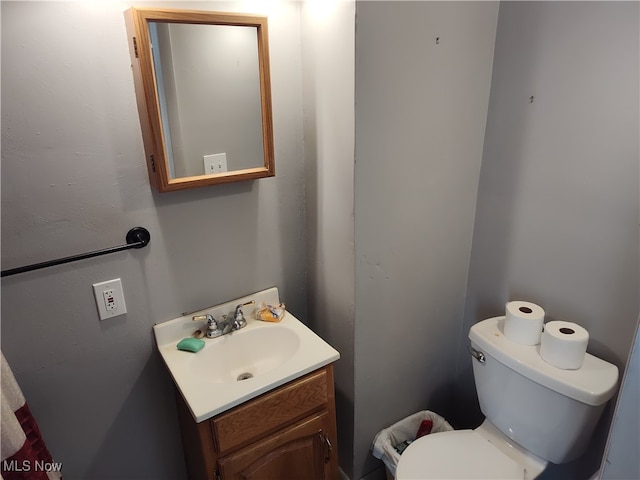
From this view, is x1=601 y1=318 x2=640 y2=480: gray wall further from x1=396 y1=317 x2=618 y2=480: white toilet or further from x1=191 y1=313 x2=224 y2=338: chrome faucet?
x1=191 y1=313 x2=224 y2=338: chrome faucet

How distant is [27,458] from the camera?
0.98m

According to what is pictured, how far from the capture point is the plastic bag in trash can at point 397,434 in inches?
60.3

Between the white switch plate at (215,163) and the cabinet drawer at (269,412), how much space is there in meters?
0.68

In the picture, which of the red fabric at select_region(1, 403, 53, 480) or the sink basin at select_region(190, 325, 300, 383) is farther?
the sink basin at select_region(190, 325, 300, 383)

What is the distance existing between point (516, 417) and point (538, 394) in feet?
0.44

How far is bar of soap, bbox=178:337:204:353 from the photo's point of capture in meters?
1.33

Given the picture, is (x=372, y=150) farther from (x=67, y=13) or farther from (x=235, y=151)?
(x=67, y=13)

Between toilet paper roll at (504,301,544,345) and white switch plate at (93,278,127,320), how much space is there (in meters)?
1.21

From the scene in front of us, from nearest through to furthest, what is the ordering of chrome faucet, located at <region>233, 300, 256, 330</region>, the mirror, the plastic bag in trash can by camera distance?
the mirror
chrome faucet, located at <region>233, 300, 256, 330</region>
the plastic bag in trash can

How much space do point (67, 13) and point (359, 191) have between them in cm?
86

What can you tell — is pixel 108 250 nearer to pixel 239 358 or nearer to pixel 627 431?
pixel 239 358

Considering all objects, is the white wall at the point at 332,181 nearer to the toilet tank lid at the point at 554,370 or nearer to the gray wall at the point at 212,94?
the gray wall at the point at 212,94

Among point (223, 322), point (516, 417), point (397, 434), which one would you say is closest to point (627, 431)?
point (516, 417)

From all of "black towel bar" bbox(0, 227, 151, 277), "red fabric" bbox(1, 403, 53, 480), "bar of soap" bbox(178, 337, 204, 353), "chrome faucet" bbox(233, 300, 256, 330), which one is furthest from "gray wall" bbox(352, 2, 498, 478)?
"red fabric" bbox(1, 403, 53, 480)
